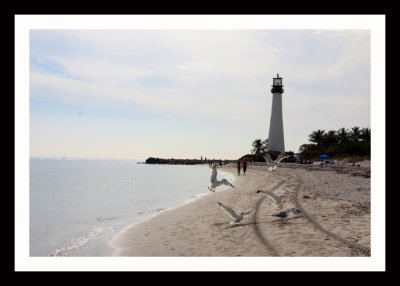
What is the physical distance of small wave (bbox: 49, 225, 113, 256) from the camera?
33.6ft

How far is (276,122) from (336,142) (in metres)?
18.8

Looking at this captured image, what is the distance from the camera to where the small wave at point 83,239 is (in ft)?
33.6

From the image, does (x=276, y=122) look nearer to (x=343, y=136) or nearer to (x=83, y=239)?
(x=343, y=136)

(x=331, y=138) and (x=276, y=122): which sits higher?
(x=276, y=122)

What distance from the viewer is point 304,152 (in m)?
71.2

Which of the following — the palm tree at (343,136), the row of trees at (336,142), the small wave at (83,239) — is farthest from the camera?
the palm tree at (343,136)

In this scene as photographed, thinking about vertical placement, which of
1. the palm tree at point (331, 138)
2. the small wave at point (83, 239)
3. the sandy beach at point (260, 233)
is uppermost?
the palm tree at point (331, 138)

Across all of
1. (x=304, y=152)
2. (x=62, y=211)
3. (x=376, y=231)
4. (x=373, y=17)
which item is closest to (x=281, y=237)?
(x=376, y=231)

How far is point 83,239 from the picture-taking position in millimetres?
11602

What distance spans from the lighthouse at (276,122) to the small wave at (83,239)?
51.5m

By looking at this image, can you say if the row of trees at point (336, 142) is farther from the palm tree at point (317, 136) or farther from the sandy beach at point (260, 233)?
the sandy beach at point (260, 233)

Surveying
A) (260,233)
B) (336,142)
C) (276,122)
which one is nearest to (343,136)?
(336,142)

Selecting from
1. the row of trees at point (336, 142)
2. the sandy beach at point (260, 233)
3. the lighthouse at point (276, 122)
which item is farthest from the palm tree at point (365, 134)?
the sandy beach at point (260, 233)

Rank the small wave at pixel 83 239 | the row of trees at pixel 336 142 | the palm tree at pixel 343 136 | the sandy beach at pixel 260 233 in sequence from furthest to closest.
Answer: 1. the palm tree at pixel 343 136
2. the row of trees at pixel 336 142
3. the small wave at pixel 83 239
4. the sandy beach at pixel 260 233
